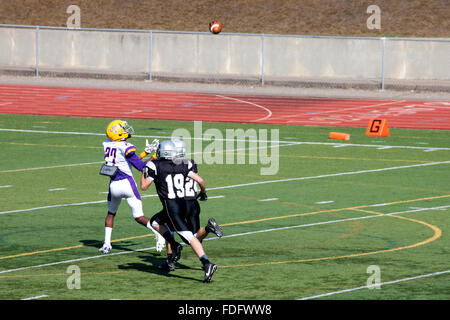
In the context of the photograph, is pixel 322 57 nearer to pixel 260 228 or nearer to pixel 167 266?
pixel 260 228

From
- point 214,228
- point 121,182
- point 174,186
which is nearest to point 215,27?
point 121,182

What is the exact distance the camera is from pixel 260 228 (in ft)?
54.6

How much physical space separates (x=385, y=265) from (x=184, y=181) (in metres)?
3.00

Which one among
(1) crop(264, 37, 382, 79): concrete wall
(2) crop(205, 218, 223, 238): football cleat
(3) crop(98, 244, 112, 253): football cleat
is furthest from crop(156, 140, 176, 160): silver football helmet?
(1) crop(264, 37, 382, 79): concrete wall

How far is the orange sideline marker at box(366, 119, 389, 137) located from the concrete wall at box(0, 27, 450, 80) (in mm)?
15760

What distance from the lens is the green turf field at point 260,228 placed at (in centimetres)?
1256

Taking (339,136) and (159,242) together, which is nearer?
(159,242)

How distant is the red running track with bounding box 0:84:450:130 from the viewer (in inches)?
1371

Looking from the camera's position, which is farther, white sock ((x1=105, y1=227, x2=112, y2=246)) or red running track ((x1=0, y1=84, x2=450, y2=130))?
red running track ((x1=0, y1=84, x2=450, y2=130))

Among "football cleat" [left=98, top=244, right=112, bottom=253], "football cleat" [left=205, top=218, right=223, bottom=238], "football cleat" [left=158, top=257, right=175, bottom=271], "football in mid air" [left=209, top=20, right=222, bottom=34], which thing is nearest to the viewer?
"football cleat" [left=205, top=218, right=223, bottom=238]

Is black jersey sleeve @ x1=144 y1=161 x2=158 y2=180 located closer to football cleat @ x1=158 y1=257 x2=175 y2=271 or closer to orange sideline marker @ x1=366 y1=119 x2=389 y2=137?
football cleat @ x1=158 y1=257 x2=175 y2=271

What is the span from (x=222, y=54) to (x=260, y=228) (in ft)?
108

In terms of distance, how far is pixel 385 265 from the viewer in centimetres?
1375
